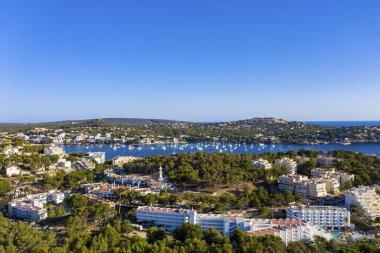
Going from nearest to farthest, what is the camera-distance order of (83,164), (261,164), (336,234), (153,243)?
(153,243)
(336,234)
(261,164)
(83,164)

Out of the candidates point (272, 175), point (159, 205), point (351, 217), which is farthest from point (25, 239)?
point (272, 175)

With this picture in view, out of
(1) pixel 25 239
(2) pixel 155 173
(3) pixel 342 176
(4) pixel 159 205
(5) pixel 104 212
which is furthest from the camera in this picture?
(2) pixel 155 173

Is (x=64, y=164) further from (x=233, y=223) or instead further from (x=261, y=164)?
(x=233, y=223)

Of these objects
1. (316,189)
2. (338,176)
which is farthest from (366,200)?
(338,176)

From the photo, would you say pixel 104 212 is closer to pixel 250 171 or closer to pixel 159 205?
pixel 159 205

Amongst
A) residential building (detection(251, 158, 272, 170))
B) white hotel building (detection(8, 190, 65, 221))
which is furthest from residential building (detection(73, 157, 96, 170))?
residential building (detection(251, 158, 272, 170))
